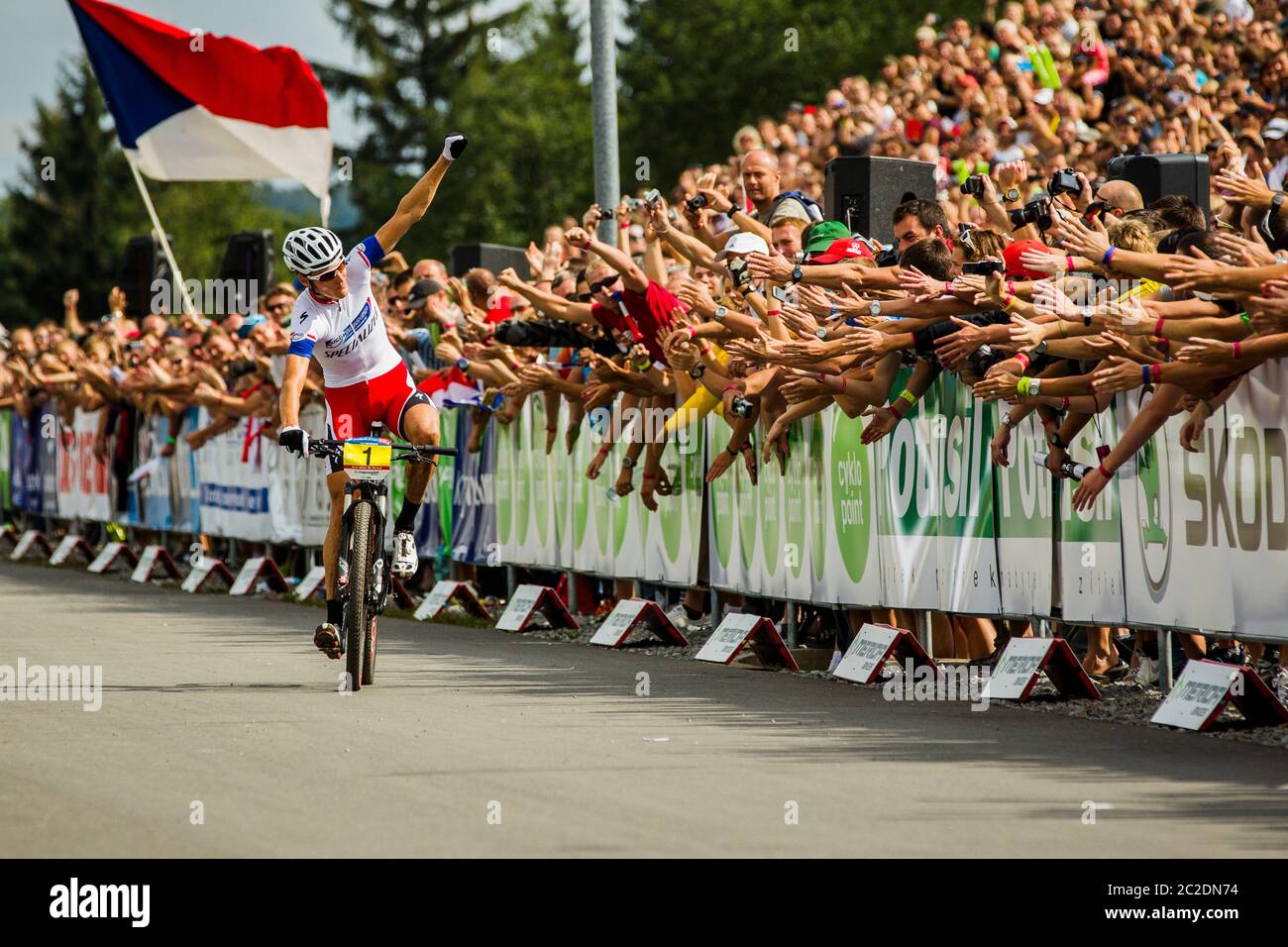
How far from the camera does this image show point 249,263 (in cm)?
2608

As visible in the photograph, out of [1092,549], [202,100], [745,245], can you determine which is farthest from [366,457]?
[202,100]

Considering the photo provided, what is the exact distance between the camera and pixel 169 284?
28828 millimetres

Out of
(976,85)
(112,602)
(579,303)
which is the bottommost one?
(112,602)

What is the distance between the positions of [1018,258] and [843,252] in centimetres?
159

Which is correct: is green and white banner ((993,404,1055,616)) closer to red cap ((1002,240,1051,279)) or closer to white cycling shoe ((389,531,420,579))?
red cap ((1002,240,1051,279))

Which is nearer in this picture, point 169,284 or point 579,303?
point 579,303

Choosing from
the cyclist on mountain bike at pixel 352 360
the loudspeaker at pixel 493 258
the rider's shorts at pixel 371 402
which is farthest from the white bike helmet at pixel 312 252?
the loudspeaker at pixel 493 258

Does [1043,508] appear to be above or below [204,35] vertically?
below

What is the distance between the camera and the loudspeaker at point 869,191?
14.1 meters

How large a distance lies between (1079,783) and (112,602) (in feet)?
42.9
